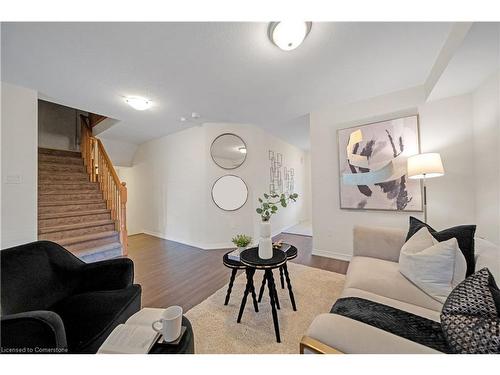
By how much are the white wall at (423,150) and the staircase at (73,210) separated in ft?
12.1

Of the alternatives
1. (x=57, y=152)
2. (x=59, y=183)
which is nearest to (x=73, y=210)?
(x=59, y=183)

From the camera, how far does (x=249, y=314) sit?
5.37ft

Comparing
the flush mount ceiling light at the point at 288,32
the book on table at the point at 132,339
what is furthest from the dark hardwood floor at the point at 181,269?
the flush mount ceiling light at the point at 288,32

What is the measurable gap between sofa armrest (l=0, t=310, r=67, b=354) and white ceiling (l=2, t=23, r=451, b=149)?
1.89 m

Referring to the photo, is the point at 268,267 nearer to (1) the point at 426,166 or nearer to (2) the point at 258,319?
(2) the point at 258,319

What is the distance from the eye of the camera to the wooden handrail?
136 inches

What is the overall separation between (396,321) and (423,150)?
2.23 metres

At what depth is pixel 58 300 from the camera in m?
1.24

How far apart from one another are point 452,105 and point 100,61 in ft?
12.6

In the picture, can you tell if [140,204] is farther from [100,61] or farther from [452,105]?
[452,105]

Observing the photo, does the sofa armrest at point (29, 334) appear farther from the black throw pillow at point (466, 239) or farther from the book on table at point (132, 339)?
the black throw pillow at point (466, 239)

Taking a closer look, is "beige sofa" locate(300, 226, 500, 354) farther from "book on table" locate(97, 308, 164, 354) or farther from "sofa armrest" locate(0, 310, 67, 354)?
"sofa armrest" locate(0, 310, 67, 354)

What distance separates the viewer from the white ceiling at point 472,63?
1261 millimetres
